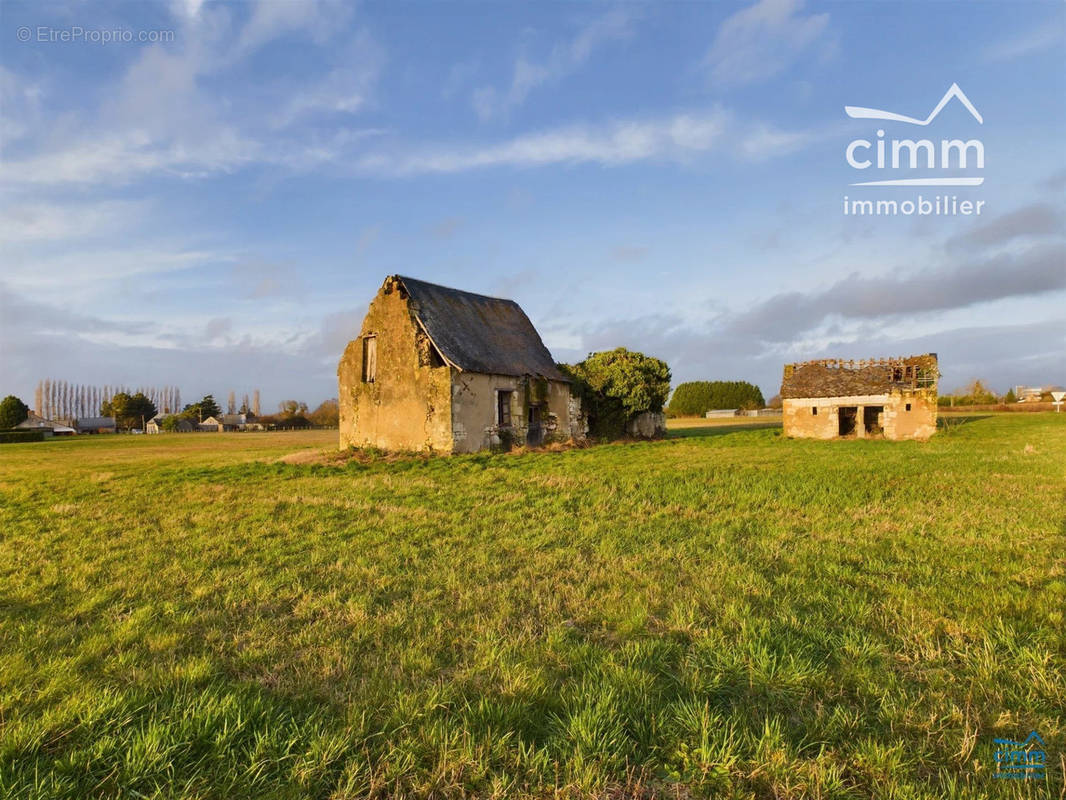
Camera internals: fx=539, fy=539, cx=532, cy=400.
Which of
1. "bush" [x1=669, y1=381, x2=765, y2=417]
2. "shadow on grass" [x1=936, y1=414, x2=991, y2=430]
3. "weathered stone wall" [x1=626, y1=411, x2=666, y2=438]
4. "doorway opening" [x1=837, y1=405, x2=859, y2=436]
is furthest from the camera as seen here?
"bush" [x1=669, y1=381, x2=765, y2=417]

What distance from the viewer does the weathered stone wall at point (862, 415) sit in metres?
28.5

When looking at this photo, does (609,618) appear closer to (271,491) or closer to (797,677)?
(797,677)

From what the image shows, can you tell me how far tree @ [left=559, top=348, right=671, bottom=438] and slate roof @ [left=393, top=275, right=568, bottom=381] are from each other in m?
2.31

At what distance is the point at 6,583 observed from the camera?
6.38 meters

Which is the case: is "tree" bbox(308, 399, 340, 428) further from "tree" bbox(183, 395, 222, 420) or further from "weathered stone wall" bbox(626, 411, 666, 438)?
"weathered stone wall" bbox(626, 411, 666, 438)

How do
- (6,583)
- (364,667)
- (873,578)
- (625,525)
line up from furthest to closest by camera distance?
(625,525), (6,583), (873,578), (364,667)

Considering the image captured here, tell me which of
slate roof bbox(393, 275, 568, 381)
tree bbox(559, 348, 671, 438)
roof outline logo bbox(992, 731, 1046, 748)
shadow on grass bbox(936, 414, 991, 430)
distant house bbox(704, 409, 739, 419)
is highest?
slate roof bbox(393, 275, 568, 381)

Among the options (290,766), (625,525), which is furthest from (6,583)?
(625,525)

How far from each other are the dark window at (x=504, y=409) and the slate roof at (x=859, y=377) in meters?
18.0

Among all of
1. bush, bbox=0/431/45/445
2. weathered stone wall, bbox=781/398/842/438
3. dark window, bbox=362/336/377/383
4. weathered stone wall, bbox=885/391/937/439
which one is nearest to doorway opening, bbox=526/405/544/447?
dark window, bbox=362/336/377/383

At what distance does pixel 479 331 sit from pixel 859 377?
21.8 meters

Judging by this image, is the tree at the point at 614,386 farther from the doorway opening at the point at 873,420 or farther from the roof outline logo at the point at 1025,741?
the roof outline logo at the point at 1025,741

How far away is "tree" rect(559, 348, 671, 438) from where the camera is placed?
94.6 feet

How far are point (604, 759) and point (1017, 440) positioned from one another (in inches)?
1228
